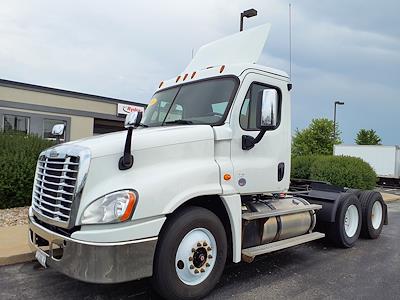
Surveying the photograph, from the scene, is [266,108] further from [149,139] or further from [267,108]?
[149,139]

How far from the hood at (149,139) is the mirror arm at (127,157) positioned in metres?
0.12

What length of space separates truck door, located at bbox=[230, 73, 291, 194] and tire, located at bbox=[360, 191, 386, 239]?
2.73 m

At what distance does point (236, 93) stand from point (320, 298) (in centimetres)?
258

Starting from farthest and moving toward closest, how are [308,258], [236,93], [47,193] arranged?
[308,258] < [236,93] < [47,193]

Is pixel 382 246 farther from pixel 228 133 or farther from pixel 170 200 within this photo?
pixel 170 200

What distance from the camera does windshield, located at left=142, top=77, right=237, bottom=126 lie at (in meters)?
4.84

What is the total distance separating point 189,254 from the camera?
4.12 meters

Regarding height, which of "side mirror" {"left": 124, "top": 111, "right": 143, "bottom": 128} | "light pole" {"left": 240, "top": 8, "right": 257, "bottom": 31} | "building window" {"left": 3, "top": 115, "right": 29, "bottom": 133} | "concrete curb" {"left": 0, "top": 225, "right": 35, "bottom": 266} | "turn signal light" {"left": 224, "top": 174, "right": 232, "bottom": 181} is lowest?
"concrete curb" {"left": 0, "top": 225, "right": 35, "bottom": 266}

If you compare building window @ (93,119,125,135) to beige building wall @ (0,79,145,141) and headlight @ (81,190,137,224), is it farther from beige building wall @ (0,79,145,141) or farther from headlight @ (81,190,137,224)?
headlight @ (81,190,137,224)

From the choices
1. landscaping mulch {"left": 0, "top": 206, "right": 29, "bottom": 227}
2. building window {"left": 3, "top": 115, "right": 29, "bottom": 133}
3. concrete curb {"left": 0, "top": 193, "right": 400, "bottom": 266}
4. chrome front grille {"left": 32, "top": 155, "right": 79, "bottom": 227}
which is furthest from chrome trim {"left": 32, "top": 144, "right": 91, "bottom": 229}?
building window {"left": 3, "top": 115, "right": 29, "bottom": 133}

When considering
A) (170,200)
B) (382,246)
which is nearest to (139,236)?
(170,200)

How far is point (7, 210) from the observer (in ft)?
26.9

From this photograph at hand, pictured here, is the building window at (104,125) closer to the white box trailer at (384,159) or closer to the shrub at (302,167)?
the shrub at (302,167)

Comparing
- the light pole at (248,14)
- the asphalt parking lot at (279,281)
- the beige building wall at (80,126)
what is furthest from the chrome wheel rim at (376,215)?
the beige building wall at (80,126)
